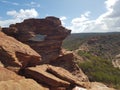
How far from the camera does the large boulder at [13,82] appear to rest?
105 ft

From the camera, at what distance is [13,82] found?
3316 centimetres

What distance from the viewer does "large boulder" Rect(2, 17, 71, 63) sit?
1929 inches

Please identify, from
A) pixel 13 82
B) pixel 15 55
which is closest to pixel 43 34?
pixel 15 55

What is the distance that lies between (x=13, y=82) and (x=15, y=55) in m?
7.52

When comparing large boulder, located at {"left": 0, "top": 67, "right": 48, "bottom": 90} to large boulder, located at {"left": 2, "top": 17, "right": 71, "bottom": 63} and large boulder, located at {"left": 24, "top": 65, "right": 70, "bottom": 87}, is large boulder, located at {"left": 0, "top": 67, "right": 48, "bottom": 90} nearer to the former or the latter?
large boulder, located at {"left": 24, "top": 65, "right": 70, "bottom": 87}

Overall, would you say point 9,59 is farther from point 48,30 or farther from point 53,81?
point 48,30

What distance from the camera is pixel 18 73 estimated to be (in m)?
39.5

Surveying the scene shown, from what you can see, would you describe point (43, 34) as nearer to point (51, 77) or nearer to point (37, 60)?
point (37, 60)

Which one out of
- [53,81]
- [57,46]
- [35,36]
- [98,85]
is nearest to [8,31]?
[35,36]

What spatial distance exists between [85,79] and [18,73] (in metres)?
14.1

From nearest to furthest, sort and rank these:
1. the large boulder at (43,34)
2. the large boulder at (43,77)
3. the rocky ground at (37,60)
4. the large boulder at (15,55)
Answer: the rocky ground at (37,60) → the large boulder at (15,55) → the large boulder at (43,77) → the large boulder at (43,34)

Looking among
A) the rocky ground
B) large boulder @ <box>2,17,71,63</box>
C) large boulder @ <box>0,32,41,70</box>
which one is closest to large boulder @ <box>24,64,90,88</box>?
the rocky ground

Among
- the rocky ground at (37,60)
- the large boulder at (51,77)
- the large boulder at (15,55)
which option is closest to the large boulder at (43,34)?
the rocky ground at (37,60)

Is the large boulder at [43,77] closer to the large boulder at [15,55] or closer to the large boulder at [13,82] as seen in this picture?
the large boulder at [15,55]
